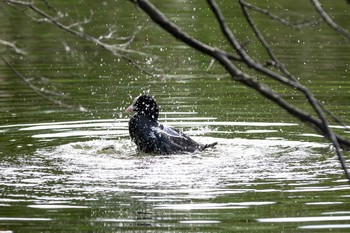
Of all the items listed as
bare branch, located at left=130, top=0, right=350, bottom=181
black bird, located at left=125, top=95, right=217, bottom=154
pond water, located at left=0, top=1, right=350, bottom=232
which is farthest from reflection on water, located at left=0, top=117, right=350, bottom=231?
bare branch, located at left=130, top=0, right=350, bottom=181

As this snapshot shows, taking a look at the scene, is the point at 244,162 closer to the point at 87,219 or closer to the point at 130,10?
the point at 87,219

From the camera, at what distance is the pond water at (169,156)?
24.5 feet

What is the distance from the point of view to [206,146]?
10.1m

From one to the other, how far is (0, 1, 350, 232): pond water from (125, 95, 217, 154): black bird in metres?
0.15

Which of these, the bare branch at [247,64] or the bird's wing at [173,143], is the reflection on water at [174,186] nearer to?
the bird's wing at [173,143]

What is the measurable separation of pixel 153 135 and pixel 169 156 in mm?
446

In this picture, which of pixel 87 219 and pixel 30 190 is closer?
pixel 87 219

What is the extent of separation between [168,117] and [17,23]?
7590 millimetres

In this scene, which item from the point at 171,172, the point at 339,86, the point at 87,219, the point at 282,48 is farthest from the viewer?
the point at 282,48

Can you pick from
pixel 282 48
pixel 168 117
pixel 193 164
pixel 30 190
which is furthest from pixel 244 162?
pixel 282 48

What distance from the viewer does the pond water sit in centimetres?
746

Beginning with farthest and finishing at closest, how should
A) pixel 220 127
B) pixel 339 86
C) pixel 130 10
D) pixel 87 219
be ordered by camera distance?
1. pixel 130 10
2. pixel 339 86
3. pixel 220 127
4. pixel 87 219

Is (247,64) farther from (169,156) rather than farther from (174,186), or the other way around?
(169,156)

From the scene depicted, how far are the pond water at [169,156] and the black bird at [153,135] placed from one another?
0.50ft
